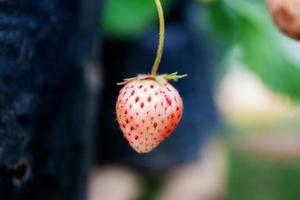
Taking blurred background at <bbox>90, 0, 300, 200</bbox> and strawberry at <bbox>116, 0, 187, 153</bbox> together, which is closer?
strawberry at <bbox>116, 0, 187, 153</bbox>

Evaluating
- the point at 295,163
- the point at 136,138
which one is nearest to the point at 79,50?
the point at 136,138

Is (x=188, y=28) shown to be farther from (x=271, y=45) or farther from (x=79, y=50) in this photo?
(x=79, y=50)

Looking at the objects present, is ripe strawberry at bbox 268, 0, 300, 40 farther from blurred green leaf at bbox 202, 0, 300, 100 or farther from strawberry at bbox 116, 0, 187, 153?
blurred green leaf at bbox 202, 0, 300, 100

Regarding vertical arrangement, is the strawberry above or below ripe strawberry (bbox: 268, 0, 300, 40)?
below

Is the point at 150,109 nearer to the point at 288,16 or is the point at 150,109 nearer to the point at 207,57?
the point at 288,16

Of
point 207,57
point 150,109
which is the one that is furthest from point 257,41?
point 150,109

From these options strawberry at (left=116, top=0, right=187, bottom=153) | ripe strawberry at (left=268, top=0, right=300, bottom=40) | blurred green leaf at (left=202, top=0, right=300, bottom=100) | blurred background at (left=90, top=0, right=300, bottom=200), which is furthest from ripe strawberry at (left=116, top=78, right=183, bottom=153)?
blurred green leaf at (left=202, top=0, right=300, bottom=100)
